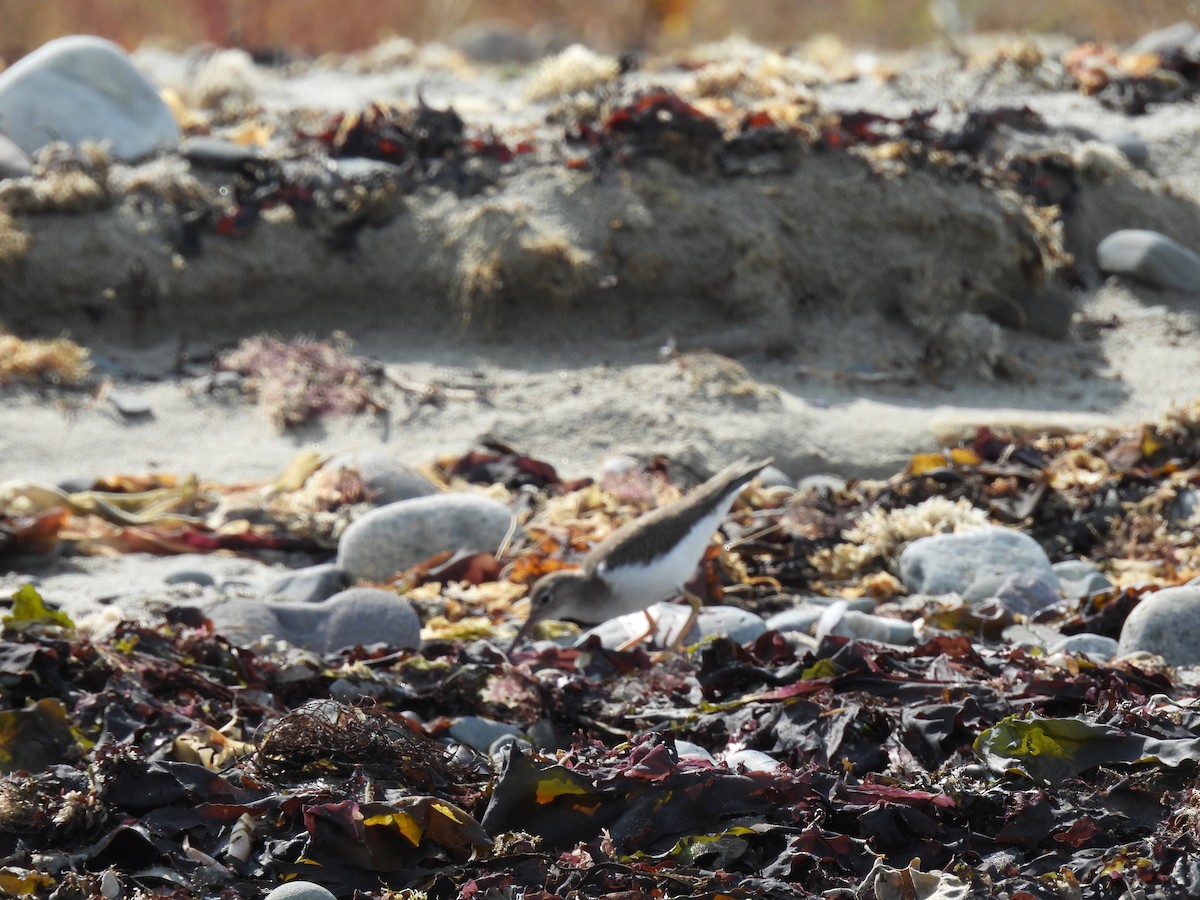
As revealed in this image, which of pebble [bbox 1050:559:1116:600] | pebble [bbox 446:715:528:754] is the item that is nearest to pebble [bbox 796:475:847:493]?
pebble [bbox 1050:559:1116:600]

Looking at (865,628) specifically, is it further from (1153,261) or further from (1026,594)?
(1153,261)

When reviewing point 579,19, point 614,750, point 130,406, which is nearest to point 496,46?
point 579,19

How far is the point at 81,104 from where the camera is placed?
382 inches

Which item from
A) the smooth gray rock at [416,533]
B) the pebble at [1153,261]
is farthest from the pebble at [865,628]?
the pebble at [1153,261]

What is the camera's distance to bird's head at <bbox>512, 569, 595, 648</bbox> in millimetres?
4449

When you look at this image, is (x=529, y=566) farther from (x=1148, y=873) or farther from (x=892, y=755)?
(x=1148, y=873)

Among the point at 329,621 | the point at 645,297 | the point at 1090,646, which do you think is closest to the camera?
the point at 1090,646

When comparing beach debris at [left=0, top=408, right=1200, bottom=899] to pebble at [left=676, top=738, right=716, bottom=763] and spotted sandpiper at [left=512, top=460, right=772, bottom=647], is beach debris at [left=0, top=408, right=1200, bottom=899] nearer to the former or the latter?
pebble at [left=676, top=738, right=716, bottom=763]

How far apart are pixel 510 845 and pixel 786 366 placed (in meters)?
6.00

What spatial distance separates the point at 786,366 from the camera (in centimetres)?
851

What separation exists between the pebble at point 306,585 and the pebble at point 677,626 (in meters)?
1.18

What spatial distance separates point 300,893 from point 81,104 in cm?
838

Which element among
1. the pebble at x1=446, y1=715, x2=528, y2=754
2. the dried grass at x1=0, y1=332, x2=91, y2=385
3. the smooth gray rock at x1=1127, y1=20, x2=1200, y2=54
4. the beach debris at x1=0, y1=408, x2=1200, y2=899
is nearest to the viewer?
the beach debris at x1=0, y1=408, x2=1200, y2=899

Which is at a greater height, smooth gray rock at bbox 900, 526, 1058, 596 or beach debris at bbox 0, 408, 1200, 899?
beach debris at bbox 0, 408, 1200, 899
